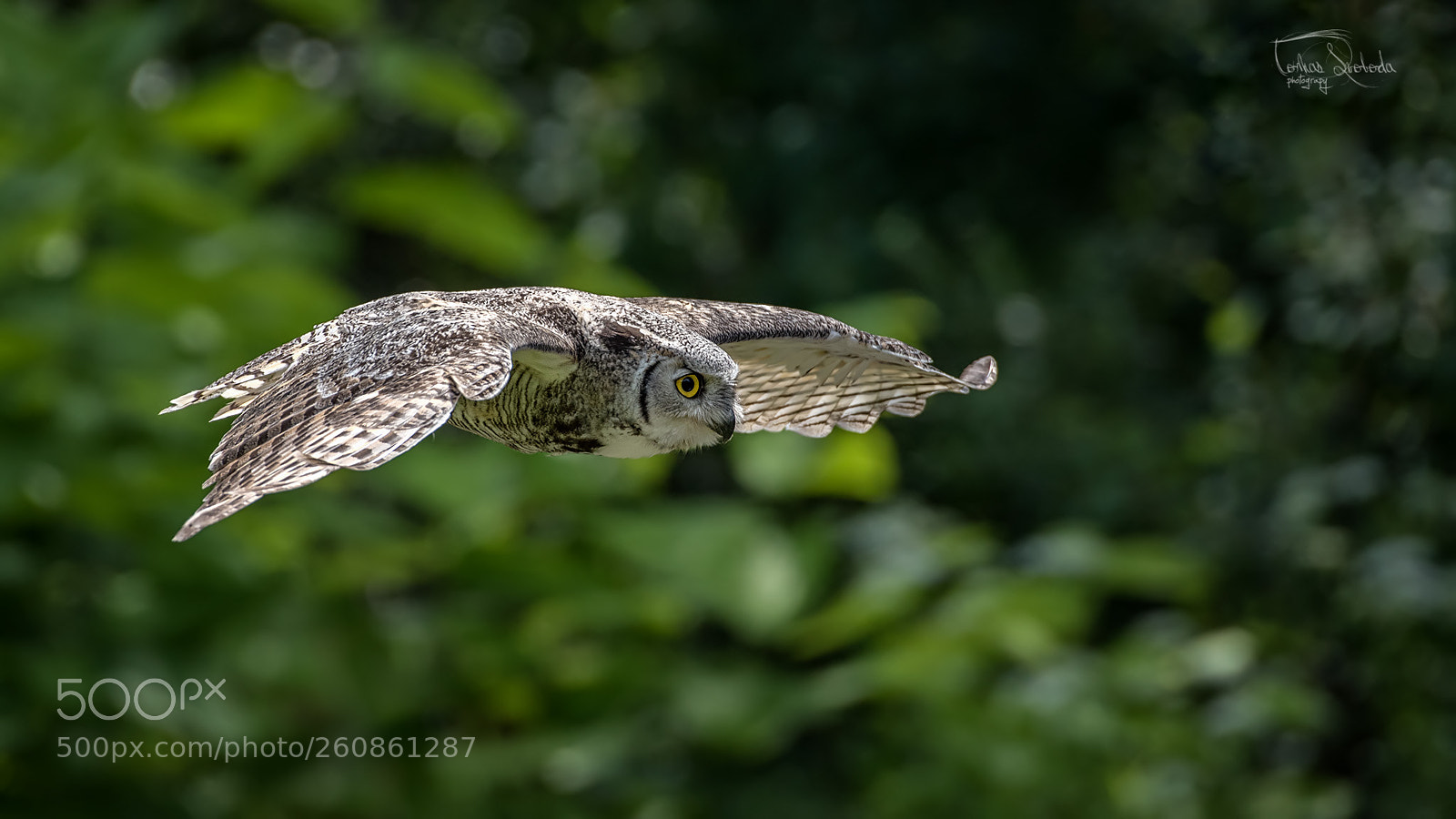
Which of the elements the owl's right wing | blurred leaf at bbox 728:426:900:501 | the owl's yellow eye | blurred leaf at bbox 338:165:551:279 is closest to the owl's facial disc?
the owl's yellow eye

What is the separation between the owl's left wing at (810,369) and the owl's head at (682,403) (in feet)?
0.85

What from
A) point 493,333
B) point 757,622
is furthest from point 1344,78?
point 757,622

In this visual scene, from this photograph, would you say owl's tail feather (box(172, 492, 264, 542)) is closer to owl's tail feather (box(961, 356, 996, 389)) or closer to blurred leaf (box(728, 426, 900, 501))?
owl's tail feather (box(961, 356, 996, 389))

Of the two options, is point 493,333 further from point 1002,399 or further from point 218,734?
point 1002,399

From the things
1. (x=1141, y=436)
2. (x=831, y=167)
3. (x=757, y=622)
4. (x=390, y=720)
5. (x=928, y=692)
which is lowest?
(x=390, y=720)

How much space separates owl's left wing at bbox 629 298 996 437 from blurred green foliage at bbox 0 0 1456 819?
0.79 metres

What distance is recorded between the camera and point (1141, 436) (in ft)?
30.7

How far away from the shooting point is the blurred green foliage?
509 cm

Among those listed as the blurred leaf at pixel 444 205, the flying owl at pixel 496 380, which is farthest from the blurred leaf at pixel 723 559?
the flying owl at pixel 496 380

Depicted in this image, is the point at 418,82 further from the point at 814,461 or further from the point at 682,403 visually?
the point at 814,461

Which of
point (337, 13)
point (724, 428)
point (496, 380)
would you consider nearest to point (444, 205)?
point (724, 428)

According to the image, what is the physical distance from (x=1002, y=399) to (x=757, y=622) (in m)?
3.65

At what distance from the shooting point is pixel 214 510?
113cm

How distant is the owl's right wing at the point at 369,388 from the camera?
1256 millimetres
